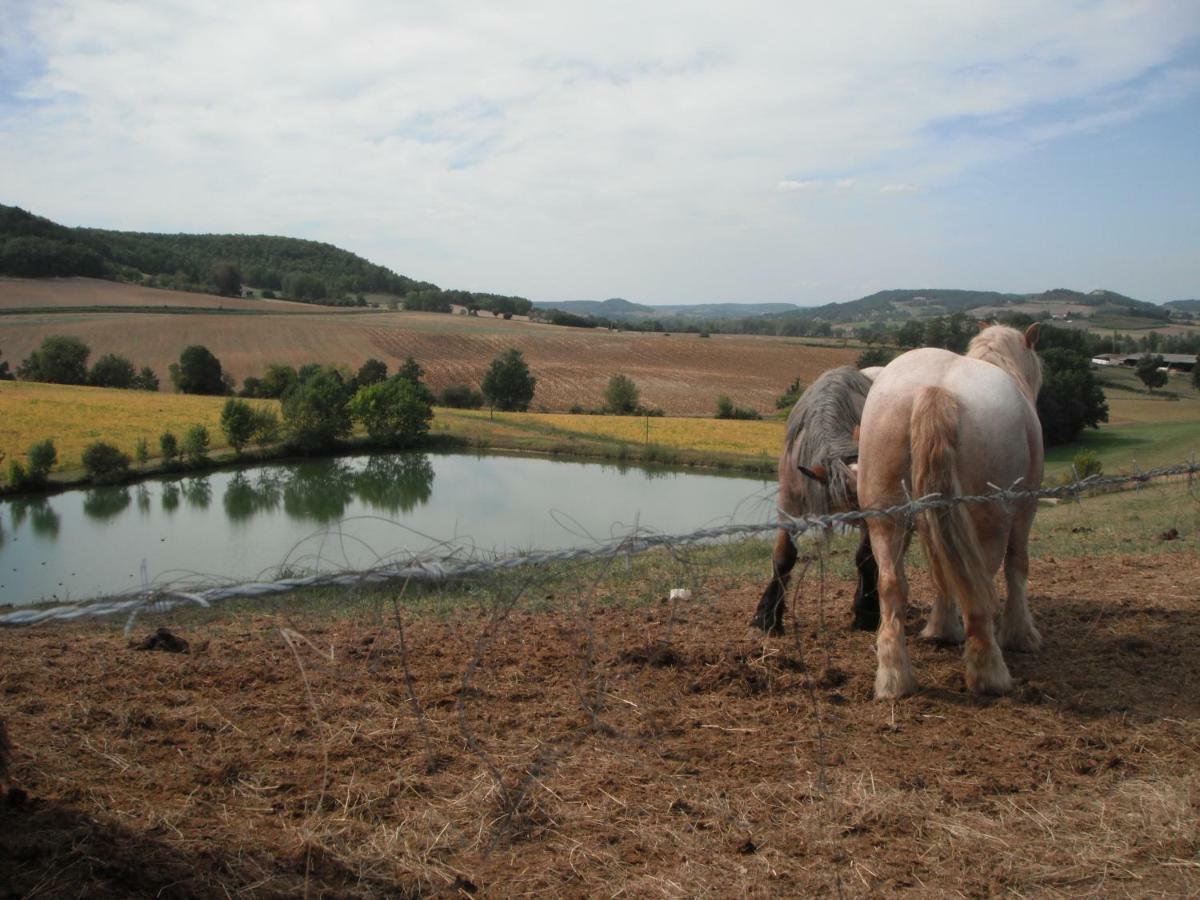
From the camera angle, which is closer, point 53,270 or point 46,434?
point 46,434

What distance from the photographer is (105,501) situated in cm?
3070

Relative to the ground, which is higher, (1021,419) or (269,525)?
(1021,419)

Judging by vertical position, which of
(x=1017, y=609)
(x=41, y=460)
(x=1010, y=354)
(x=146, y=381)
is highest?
(x=1010, y=354)

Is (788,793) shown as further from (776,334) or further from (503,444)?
(776,334)

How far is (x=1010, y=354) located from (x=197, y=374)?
59.3 metres

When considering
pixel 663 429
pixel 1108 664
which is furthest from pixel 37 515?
pixel 1108 664

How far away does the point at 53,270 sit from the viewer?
85.5 meters

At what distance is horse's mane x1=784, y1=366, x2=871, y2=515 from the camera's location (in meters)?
5.03

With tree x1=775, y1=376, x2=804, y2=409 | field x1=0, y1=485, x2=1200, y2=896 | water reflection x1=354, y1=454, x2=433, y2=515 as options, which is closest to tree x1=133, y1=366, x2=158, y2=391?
water reflection x1=354, y1=454, x2=433, y2=515

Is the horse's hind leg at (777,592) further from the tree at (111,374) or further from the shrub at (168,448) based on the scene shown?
the tree at (111,374)

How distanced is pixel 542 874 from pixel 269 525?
27030mm

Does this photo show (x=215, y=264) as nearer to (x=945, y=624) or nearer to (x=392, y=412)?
(x=392, y=412)

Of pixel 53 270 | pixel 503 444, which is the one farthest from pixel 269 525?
pixel 53 270

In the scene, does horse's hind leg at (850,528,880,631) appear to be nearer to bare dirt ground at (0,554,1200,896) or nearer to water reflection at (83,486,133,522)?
bare dirt ground at (0,554,1200,896)
